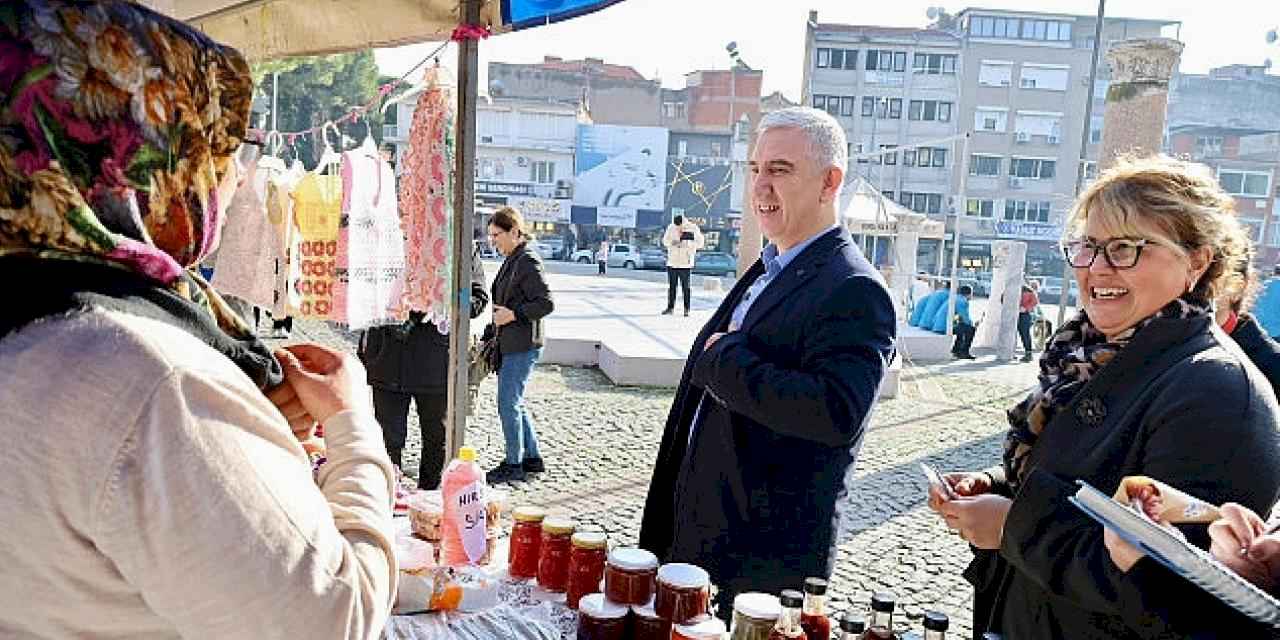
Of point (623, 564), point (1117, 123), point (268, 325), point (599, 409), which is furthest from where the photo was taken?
point (268, 325)

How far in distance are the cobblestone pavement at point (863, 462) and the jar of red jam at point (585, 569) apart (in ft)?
7.56

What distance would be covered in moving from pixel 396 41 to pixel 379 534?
233 cm

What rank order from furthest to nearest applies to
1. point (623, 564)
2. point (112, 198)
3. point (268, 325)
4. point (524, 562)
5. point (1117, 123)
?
point (268, 325), point (1117, 123), point (524, 562), point (623, 564), point (112, 198)

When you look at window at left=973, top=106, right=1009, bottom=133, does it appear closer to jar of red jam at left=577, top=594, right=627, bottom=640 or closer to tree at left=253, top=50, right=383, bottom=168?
tree at left=253, top=50, right=383, bottom=168

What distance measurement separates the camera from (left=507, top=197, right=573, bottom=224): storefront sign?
46469mm

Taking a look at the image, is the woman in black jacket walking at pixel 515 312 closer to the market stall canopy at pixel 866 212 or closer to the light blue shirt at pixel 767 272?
the light blue shirt at pixel 767 272

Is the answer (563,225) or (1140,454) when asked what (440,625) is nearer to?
(1140,454)

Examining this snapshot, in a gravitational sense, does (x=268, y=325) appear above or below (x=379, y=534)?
below

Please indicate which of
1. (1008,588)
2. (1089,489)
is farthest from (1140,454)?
(1008,588)

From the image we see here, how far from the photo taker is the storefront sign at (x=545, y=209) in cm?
4647

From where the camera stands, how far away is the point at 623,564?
1823mm

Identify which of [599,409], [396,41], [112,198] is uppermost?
[396,41]

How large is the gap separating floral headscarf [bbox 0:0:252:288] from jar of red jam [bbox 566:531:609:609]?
1.25 meters

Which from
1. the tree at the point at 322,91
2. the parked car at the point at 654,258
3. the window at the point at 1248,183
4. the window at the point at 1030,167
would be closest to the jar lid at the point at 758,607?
the tree at the point at 322,91
